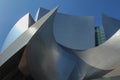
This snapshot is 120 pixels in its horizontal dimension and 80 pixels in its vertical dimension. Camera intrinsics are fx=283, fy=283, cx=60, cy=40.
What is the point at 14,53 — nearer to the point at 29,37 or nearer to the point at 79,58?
the point at 29,37

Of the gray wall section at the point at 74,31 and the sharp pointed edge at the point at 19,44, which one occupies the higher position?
the sharp pointed edge at the point at 19,44

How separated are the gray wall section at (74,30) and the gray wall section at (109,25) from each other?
1.22 meters

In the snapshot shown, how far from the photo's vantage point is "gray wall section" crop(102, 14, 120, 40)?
66.8ft

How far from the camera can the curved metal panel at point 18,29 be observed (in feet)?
60.9

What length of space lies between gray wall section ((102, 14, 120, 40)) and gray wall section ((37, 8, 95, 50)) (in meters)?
1.22

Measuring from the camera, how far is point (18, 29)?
19344mm

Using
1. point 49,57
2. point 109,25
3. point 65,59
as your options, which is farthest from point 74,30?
point 49,57

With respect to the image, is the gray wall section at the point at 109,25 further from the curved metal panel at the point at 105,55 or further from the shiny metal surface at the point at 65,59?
the shiny metal surface at the point at 65,59

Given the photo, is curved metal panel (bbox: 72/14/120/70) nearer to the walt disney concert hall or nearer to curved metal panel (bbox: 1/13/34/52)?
the walt disney concert hall

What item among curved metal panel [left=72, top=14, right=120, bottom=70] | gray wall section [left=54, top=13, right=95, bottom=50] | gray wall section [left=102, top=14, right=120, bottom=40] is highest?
curved metal panel [left=72, top=14, right=120, bottom=70]

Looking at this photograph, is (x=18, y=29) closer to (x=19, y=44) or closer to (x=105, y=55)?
(x=105, y=55)

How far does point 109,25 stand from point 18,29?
262 inches

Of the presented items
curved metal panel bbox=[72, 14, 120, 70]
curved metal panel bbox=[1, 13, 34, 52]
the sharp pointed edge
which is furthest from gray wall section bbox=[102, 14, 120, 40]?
the sharp pointed edge

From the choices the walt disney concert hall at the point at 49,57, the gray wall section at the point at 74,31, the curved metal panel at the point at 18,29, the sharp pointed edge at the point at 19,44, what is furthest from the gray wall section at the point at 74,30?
the sharp pointed edge at the point at 19,44
